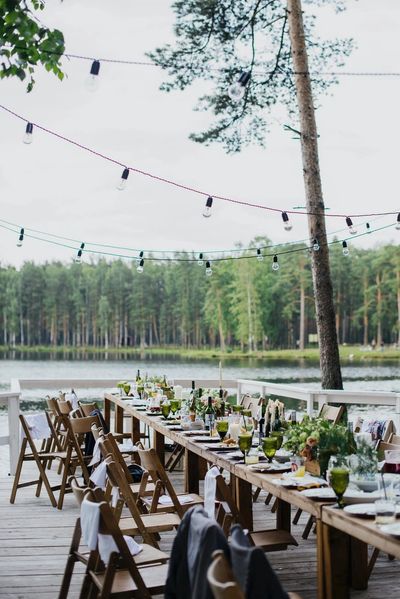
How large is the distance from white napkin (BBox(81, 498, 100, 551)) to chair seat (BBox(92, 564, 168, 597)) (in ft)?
0.77

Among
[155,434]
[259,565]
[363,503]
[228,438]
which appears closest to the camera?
[259,565]

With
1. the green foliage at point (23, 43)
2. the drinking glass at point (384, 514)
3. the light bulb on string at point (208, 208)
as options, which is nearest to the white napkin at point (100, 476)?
the drinking glass at point (384, 514)

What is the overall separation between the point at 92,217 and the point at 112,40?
23.5 metres

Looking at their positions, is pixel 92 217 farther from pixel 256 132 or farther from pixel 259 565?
pixel 259 565

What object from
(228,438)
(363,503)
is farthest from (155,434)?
(363,503)

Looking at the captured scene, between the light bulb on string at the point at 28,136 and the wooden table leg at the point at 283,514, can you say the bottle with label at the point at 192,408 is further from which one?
the light bulb on string at the point at 28,136

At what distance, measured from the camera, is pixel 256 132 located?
12.8 metres

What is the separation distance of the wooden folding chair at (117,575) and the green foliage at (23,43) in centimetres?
267

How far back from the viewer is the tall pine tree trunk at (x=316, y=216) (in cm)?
991

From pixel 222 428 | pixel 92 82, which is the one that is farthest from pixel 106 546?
pixel 92 82

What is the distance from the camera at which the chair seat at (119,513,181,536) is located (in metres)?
4.66

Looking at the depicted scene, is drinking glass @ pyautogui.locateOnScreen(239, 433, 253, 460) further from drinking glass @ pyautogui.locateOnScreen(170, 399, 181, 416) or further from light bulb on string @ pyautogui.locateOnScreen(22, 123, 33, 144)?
light bulb on string @ pyautogui.locateOnScreen(22, 123, 33, 144)

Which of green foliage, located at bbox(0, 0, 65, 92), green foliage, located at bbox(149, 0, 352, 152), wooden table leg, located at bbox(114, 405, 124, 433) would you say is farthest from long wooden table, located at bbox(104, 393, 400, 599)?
green foliage, located at bbox(149, 0, 352, 152)

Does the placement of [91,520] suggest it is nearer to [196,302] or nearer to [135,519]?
[135,519]
